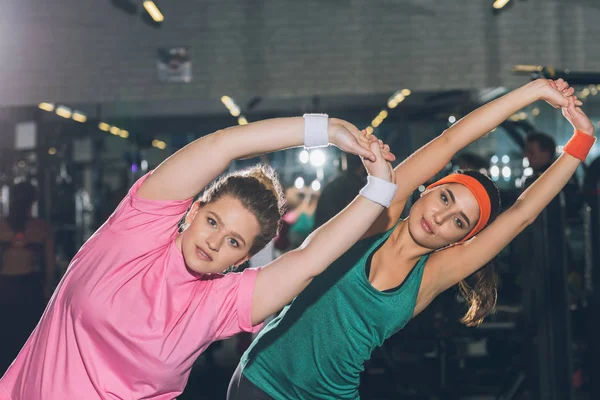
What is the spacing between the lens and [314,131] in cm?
148

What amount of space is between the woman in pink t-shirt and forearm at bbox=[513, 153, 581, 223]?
0.76 meters

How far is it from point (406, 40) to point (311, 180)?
2.35 meters

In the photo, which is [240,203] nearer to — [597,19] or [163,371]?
[163,371]

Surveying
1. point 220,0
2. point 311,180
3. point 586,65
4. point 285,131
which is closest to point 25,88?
point 220,0

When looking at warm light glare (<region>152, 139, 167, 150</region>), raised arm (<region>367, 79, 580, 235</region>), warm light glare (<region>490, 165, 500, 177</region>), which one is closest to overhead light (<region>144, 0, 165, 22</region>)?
warm light glare (<region>152, 139, 167, 150</region>)

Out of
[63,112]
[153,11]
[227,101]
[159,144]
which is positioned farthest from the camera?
[159,144]

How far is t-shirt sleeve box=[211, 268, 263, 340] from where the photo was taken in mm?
1575

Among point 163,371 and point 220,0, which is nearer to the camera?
point 163,371

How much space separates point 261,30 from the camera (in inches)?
246

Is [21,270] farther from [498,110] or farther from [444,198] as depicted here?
[498,110]

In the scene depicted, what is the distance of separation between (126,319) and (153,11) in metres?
5.17

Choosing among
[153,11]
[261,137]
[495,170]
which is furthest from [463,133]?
[495,170]

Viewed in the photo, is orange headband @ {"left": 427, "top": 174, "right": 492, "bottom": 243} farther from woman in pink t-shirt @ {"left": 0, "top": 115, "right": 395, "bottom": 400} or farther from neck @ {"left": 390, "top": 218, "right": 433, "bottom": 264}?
woman in pink t-shirt @ {"left": 0, "top": 115, "right": 395, "bottom": 400}

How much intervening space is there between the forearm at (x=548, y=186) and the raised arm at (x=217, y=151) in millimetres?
855
